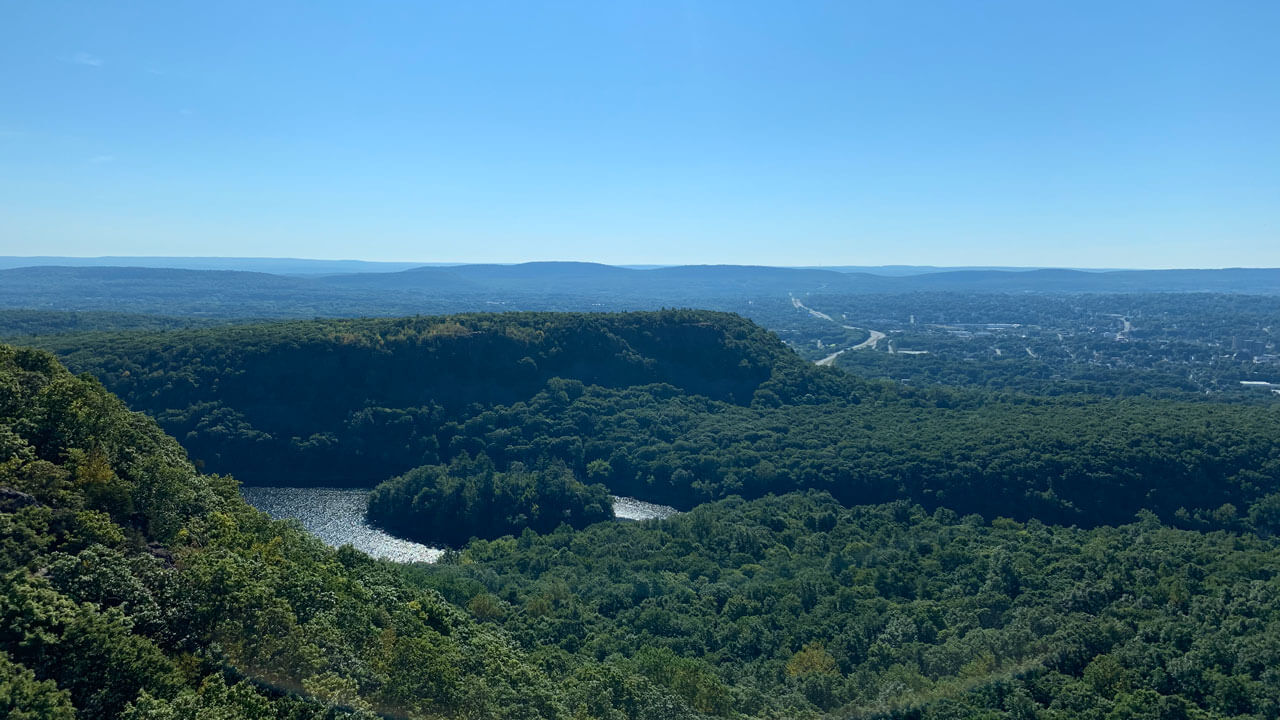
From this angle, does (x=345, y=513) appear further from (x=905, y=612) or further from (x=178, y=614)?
(x=178, y=614)

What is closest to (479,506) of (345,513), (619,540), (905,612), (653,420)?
(345,513)

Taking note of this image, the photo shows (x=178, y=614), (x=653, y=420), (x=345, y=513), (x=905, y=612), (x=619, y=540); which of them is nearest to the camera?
(x=178, y=614)

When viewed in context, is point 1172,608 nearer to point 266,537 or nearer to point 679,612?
point 679,612

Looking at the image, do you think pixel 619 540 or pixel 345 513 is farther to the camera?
pixel 345 513

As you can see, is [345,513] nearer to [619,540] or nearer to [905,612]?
[619,540]

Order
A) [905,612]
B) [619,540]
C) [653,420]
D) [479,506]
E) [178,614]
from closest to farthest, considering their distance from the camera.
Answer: [178,614]
[905,612]
[619,540]
[479,506]
[653,420]

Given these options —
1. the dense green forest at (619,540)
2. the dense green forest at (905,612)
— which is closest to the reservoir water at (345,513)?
the dense green forest at (619,540)

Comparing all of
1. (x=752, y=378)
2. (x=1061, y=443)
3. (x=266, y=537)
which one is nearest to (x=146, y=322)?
(x=752, y=378)

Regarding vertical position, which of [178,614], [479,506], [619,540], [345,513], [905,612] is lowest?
[345,513]

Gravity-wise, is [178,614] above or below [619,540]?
above

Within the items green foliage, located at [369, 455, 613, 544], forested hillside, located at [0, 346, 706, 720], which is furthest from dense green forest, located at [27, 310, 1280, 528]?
forested hillside, located at [0, 346, 706, 720]
